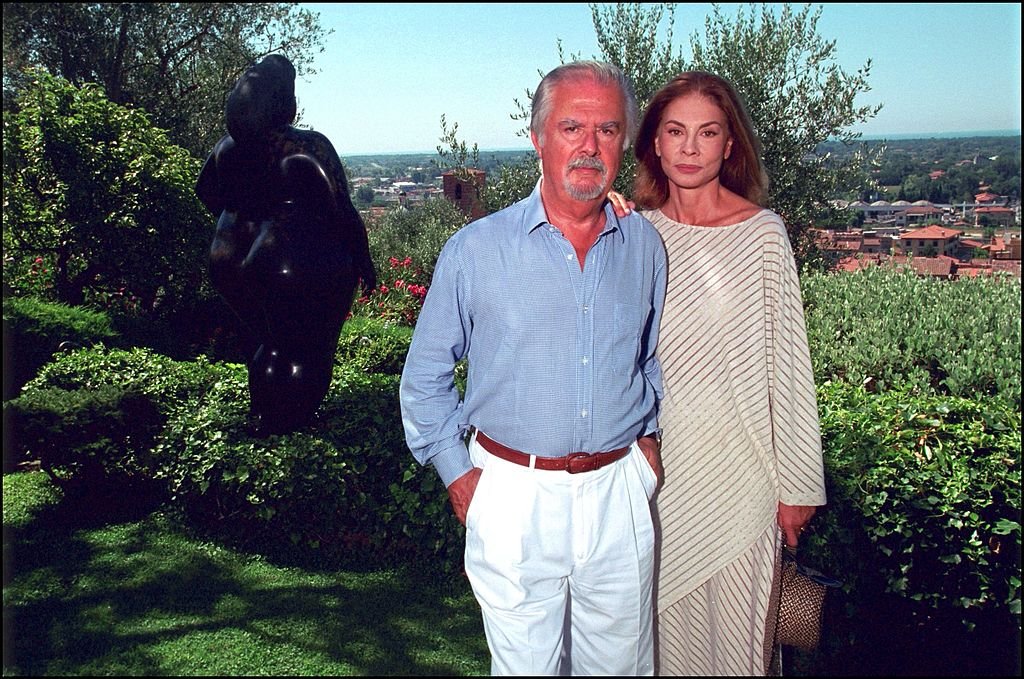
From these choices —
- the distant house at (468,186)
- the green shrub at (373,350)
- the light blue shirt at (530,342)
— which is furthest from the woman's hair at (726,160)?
the distant house at (468,186)

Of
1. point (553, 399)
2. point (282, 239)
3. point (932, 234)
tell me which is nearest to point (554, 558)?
point (553, 399)

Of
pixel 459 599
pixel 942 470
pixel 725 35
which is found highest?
pixel 725 35

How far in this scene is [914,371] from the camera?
5023 mm

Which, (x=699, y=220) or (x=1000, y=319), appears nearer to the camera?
(x=699, y=220)

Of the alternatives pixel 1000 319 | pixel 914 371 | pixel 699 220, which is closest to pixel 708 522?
pixel 699 220

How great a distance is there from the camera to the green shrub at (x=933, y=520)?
3.62 metres

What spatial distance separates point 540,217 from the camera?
2385 mm

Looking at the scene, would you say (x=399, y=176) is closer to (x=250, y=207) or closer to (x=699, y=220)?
(x=250, y=207)

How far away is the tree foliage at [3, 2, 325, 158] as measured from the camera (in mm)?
13219

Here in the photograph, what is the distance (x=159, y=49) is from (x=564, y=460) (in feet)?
45.0

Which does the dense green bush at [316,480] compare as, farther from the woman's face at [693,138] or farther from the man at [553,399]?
the woman's face at [693,138]

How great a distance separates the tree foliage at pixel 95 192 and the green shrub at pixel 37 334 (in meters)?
0.76

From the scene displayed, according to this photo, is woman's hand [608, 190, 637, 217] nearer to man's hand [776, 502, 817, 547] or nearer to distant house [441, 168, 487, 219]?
man's hand [776, 502, 817, 547]

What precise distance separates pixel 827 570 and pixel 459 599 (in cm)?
158
